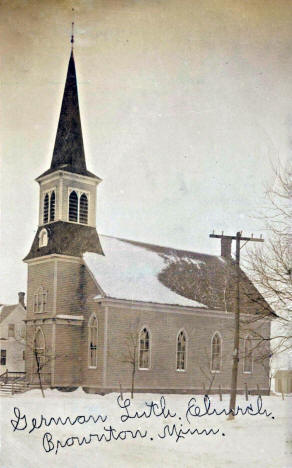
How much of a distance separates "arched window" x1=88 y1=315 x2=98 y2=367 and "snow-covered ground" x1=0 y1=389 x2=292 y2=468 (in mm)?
256

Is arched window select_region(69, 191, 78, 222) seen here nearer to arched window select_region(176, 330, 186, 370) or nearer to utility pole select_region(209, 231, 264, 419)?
utility pole select_region(209, 231, 264, 419)

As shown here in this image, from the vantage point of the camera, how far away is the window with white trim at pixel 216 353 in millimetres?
4922

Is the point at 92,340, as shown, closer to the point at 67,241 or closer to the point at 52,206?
the point at 67,241

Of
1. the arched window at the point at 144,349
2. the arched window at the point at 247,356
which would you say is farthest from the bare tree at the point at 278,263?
the arched window at the point at 144,349

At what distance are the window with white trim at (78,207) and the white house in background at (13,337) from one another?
732 millimetres

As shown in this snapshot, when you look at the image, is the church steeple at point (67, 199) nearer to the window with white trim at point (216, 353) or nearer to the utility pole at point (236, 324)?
the utility pole at point (236, 324)

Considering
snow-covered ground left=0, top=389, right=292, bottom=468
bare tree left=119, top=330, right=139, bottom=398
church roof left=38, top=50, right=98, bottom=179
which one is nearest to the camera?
snow-covered ground left=0, top=389, right=292, bottom=468

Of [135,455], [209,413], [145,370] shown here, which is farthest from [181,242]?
[135,455]

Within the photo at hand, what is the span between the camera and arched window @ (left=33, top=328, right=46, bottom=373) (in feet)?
16.0

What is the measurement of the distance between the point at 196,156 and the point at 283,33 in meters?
1.22

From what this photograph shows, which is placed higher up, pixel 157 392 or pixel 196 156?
pixel 196 156

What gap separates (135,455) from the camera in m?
4.73

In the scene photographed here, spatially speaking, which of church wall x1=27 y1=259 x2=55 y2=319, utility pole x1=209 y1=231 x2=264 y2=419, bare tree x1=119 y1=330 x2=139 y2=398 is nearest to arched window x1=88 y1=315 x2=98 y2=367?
bare tree x1=119 y1=330 x2=139 y2=398

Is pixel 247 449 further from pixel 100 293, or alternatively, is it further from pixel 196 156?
pixel 196 156
